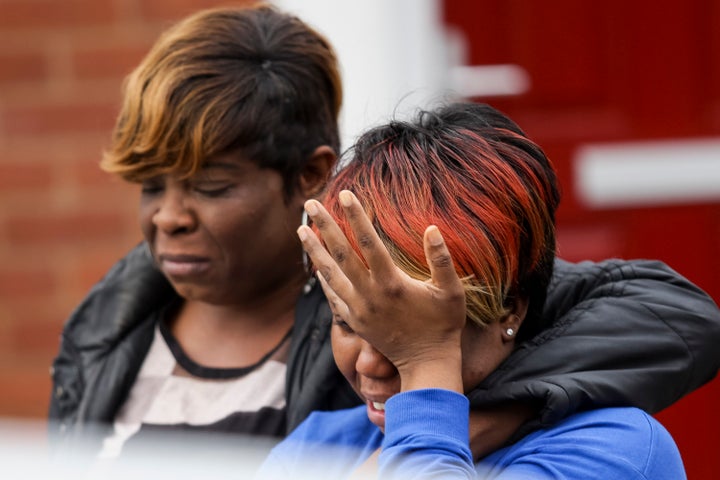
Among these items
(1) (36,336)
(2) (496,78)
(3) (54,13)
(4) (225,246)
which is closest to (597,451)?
(4) (225,246)

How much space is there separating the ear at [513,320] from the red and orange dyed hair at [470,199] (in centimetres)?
1

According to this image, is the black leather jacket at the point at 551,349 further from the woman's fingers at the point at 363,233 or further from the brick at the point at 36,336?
the brick at the point at 36,336

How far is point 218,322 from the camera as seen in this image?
90.2 inches

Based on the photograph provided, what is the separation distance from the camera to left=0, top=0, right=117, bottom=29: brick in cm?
371

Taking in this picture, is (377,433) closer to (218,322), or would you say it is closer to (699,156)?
(218,322)

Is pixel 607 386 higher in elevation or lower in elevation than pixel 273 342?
higher

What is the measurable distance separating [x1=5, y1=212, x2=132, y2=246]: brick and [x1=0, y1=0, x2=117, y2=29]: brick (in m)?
0.61

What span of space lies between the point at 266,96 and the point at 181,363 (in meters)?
0.54

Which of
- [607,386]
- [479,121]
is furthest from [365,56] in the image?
[607,386]

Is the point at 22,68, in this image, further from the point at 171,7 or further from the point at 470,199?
the point at 470,199

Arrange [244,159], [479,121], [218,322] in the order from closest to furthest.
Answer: [479,121] < [244,159] < [218,322]

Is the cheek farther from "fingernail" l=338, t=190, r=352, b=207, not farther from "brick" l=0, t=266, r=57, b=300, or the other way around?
"brick" l=0, t=266, r=57, b=300

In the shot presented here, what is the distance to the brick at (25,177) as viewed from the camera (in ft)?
12.3

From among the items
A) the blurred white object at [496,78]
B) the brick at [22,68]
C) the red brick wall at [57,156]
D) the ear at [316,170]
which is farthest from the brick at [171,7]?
the ear at [316,170]
